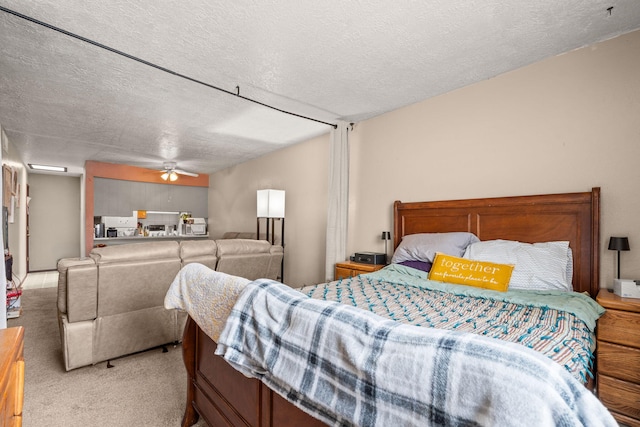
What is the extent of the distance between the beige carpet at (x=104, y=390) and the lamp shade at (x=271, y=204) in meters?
2.34

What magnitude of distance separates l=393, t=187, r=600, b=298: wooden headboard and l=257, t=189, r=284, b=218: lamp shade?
2.33 metres

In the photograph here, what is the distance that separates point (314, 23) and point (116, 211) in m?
6.73

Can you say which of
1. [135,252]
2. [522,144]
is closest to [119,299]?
[135,252]

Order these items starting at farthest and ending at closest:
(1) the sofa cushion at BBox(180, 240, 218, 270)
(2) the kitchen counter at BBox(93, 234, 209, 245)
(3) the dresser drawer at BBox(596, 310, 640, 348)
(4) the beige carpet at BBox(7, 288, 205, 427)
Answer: (2) the kitchen counter at BBox(93, 234, 209, 245), (1) the sofa cushion at BBox(180, 240, 218, 270), (4) the beige carpet at BBox(7, 288, 205, 427), (3) the dresser drawer at BBox(596, 310, 640, 348)

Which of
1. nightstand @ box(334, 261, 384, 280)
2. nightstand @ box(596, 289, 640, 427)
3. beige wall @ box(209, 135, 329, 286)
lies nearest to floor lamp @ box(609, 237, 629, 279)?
nightstand @ box(596, 289, 640, 427)

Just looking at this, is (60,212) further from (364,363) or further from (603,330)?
(603,330)

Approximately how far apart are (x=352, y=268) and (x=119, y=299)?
88.7 inches

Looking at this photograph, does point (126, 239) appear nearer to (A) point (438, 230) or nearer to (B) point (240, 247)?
(B) point (240, 247)

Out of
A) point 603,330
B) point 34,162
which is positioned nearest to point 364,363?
point 603,330

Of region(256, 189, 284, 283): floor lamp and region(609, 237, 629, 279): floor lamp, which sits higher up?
region(256, 189, 284, 283): floor lamp

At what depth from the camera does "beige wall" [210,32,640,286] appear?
88.4 inches

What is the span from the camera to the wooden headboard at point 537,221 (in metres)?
2.29

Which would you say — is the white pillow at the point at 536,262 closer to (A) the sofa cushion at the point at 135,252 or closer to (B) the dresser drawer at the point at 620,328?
(B) the dresser drawer at the point at 620,328

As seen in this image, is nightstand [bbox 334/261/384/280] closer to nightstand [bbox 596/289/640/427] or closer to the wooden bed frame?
the wooden bed frame
